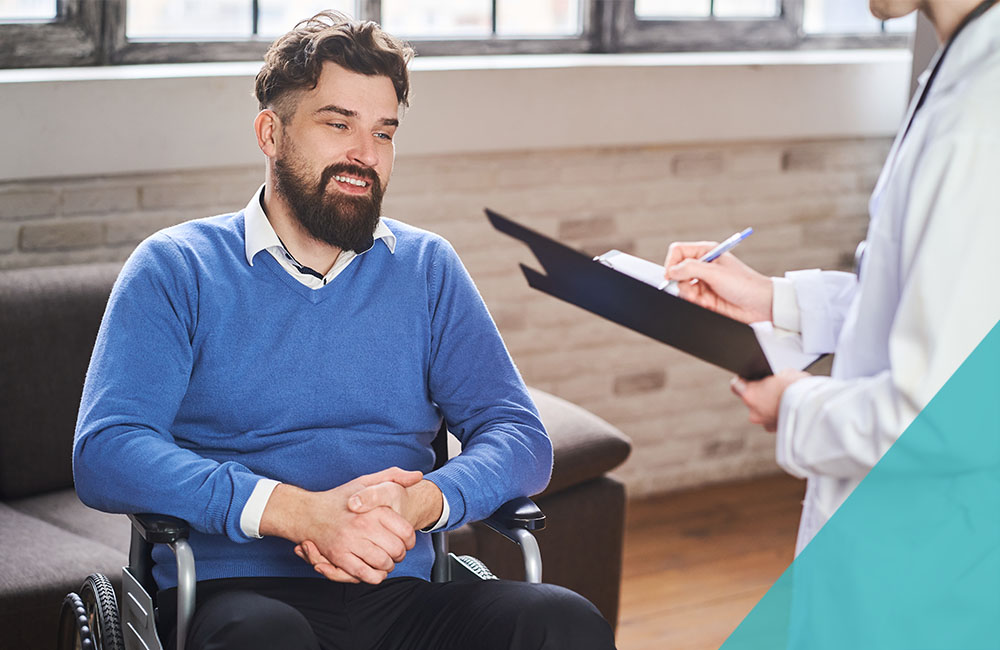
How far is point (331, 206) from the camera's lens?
198cm

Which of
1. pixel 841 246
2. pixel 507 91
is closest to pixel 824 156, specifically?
pixel 841 246

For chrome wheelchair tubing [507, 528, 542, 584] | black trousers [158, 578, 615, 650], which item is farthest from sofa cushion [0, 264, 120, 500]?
chrome wheelchair tubing [507, 528, 542, 584]

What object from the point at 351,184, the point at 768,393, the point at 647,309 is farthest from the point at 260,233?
the point at 768,393

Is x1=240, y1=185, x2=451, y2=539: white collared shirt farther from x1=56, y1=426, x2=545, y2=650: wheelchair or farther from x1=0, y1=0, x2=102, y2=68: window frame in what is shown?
x1=0, y1=0, x2=102, y2=68: window frame

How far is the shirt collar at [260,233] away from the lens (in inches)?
76.5

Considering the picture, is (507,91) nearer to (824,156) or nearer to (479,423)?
(824,156)

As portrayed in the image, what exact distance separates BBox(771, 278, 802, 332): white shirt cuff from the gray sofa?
1111mm

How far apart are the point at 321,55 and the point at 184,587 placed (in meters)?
0.88

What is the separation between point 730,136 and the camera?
3.75 meters

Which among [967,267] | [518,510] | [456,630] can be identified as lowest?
[456,630]

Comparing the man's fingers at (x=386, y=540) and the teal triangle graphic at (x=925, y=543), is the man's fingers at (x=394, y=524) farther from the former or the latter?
the teal triangle graphic at (x=925, y=543)

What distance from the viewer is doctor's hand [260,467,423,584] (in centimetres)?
171

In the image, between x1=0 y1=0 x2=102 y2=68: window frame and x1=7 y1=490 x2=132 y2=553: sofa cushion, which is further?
x1=0 y1=0 x2=102 y2=68: window frame

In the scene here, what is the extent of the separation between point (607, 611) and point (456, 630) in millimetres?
1100
